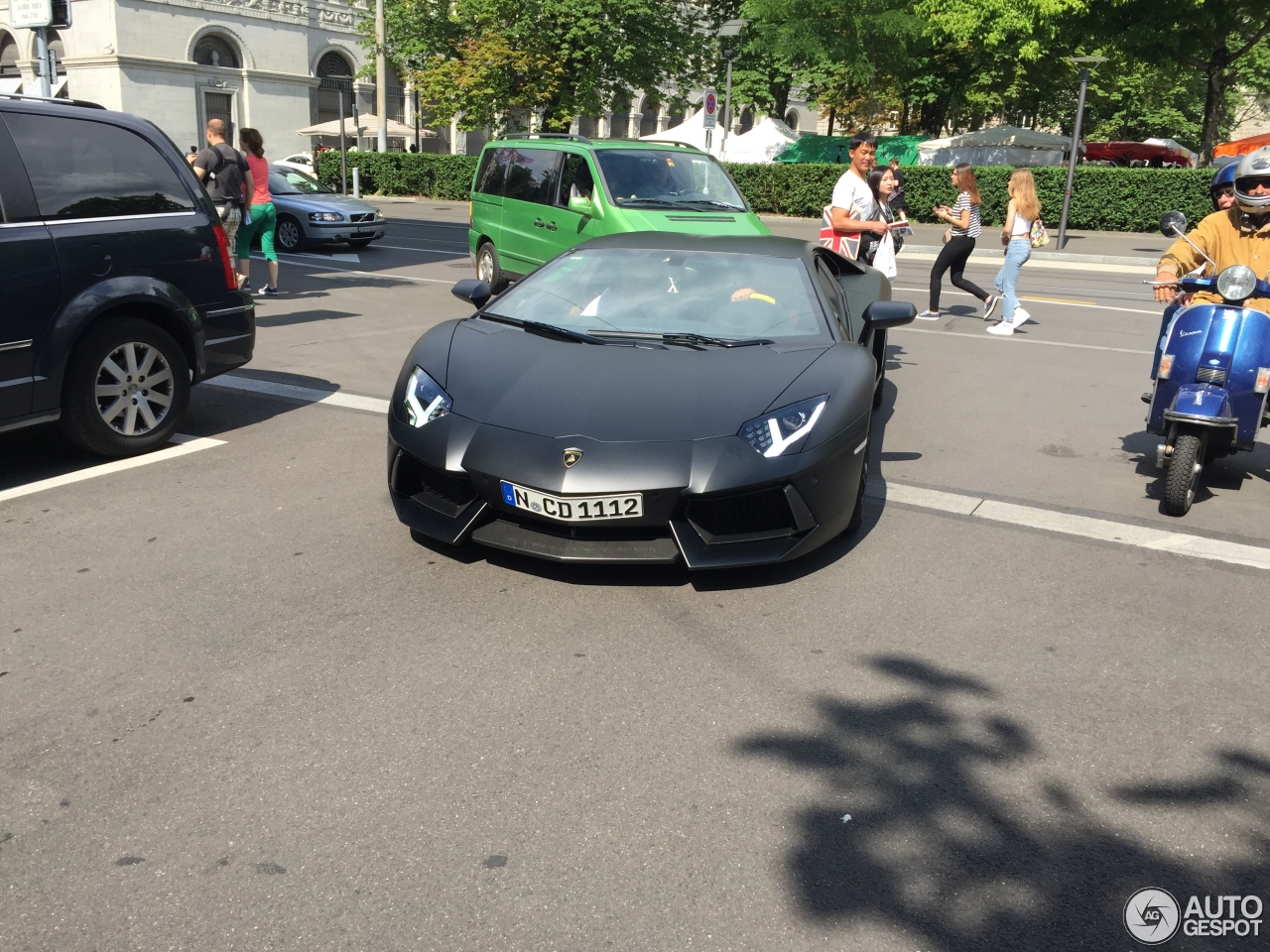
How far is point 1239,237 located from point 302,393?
593 cm

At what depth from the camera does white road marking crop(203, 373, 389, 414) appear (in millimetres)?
7766

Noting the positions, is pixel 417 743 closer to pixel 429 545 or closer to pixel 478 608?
pixel 478 608

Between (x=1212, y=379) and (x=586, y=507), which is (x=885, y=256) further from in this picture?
(x=586, y=507)

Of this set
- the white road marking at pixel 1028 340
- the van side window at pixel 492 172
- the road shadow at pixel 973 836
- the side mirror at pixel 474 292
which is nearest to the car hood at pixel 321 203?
the van side window at pixel 492 172

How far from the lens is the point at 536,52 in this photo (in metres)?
38.2

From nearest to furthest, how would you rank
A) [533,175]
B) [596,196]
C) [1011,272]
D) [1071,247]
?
[596,196], [1011,272], [533,175], [1071,247]

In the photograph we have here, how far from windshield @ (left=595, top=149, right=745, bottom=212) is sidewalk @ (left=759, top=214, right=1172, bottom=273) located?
945 centimetres

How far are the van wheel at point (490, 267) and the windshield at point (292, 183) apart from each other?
22.9 ft

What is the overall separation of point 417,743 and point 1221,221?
17.1 ft

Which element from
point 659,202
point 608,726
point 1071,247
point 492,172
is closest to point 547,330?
point 608,726

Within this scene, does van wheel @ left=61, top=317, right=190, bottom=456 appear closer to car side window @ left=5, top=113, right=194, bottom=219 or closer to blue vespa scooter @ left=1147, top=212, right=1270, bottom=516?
car side window @ left=5, top=113, right=194, bottom=219

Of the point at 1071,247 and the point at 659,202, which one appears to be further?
the point at 1071,247

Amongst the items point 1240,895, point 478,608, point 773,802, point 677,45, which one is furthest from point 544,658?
point 677,45

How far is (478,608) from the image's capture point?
169 inches
